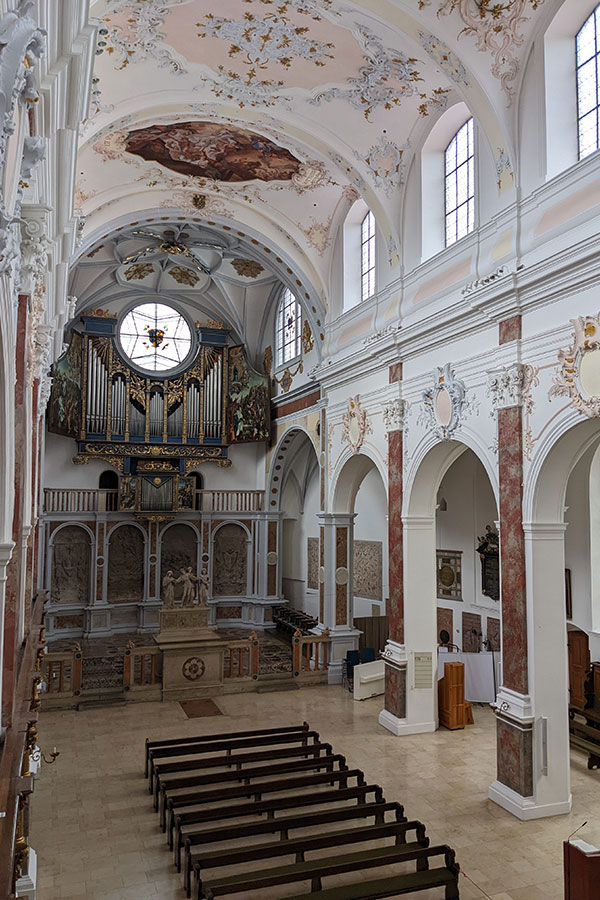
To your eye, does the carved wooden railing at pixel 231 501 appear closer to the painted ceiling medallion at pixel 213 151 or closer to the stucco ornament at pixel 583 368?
the painted ceiling medallion at pixel 213 151

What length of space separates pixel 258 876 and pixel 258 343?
18.8 metres

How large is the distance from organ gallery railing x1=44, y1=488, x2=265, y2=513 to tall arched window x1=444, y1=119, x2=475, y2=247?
13.0 m

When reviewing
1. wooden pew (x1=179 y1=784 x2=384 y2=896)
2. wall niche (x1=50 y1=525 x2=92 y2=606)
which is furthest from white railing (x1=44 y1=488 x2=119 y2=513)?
wooden pew (x1=179 y1=784 x2=384 y2=896)

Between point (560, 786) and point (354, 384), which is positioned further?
point (354, 384)

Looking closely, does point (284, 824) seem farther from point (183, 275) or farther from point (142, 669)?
point (183, 275)

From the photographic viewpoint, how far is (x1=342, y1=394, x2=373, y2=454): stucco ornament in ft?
48.8

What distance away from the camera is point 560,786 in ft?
30.3

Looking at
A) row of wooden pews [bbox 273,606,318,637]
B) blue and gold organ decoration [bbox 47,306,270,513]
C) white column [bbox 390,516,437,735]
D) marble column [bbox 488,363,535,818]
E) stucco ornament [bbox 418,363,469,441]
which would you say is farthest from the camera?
blue and gold organ decoration [bbox 47,306,270,513]

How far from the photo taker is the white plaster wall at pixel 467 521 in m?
16.8

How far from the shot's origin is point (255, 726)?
13.0 metres

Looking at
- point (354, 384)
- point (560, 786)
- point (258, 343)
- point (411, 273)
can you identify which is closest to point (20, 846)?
point (560, 786)

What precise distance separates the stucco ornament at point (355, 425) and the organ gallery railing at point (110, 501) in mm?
8272

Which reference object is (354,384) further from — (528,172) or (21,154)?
(21,154)

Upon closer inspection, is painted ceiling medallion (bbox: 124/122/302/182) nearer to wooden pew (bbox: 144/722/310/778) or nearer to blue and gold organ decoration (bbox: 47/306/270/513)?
blue and gold organ decoration (bbox: 47/306/270/513)
